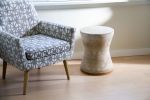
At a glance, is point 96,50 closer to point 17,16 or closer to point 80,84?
point 80,84

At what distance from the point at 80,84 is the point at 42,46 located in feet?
1.82

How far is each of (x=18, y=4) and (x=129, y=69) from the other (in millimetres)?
1385

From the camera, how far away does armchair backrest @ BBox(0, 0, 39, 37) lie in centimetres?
274

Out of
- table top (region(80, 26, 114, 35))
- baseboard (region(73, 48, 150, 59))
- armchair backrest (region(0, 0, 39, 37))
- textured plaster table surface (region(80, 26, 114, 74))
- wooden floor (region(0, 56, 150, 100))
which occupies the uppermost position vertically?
armchair backrest (region(0, 0, 39, 37))

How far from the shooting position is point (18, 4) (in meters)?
2.83

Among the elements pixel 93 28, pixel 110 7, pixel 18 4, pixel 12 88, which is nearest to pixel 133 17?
pixel 110 7

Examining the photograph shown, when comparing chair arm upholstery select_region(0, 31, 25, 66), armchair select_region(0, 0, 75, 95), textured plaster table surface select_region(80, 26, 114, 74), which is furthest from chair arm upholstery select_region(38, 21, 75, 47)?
chair arm upholstery select_region(0, 31, 25, 66)

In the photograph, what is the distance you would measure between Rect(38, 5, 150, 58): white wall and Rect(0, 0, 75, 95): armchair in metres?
0.35

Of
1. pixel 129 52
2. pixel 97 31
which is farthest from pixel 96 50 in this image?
pixel 129 52

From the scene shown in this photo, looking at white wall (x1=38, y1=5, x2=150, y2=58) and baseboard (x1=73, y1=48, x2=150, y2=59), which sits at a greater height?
white wall (x1=38, y1=5, x2=150, y2=58)

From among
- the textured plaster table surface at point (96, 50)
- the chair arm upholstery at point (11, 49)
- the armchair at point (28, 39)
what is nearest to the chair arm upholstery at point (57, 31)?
the armchair at point (28, 39)

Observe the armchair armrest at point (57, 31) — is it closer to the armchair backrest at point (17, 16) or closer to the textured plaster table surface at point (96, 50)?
the armchair backrest at point (17, 16)

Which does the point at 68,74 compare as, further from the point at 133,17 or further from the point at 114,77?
the point at 133,17

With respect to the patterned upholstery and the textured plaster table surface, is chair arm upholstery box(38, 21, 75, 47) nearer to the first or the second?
the patterned upholstery
